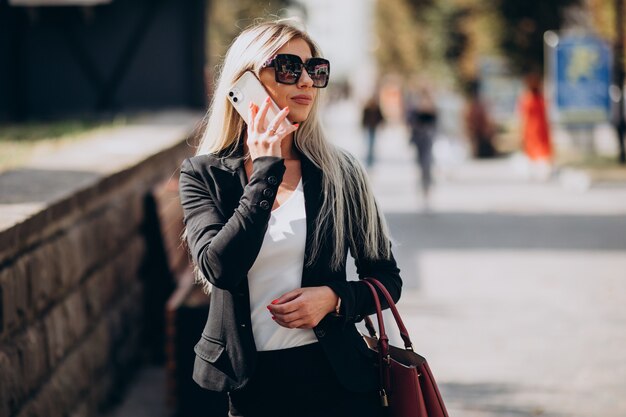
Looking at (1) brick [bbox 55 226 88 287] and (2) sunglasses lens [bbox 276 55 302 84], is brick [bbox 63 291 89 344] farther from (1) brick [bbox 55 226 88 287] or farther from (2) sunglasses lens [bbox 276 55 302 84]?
(2) sunglasses lens [bbox 276 55 302 84]

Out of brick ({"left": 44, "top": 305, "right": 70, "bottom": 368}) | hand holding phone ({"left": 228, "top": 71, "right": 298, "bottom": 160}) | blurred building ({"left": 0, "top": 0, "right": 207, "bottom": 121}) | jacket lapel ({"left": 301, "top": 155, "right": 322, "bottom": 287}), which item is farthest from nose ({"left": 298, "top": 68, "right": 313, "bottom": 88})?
blurred building ({"left": 0, "top": 0, "right": 207, "bottom": 121})

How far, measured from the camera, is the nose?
2.92 metres

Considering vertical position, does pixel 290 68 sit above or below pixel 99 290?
above

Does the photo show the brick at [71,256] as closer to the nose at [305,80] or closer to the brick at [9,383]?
the brick at [9,383]

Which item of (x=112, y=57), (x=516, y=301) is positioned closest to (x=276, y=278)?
(x=516, y=301)

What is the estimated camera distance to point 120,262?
21.2 ft

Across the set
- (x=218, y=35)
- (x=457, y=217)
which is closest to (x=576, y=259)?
(x=457, y=217)

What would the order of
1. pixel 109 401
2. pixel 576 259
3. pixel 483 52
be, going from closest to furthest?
pixel 109 401
pixel 576 259
pixel 483 52

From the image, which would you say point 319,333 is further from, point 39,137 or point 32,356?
point 39,137

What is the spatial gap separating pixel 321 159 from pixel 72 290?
8.34 ft

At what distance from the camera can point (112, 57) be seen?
55.1 ft

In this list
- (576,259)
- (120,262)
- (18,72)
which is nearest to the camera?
(120,262)

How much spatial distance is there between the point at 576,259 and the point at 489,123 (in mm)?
16316

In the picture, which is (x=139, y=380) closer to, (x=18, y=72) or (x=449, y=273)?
(x=449, y=273)
